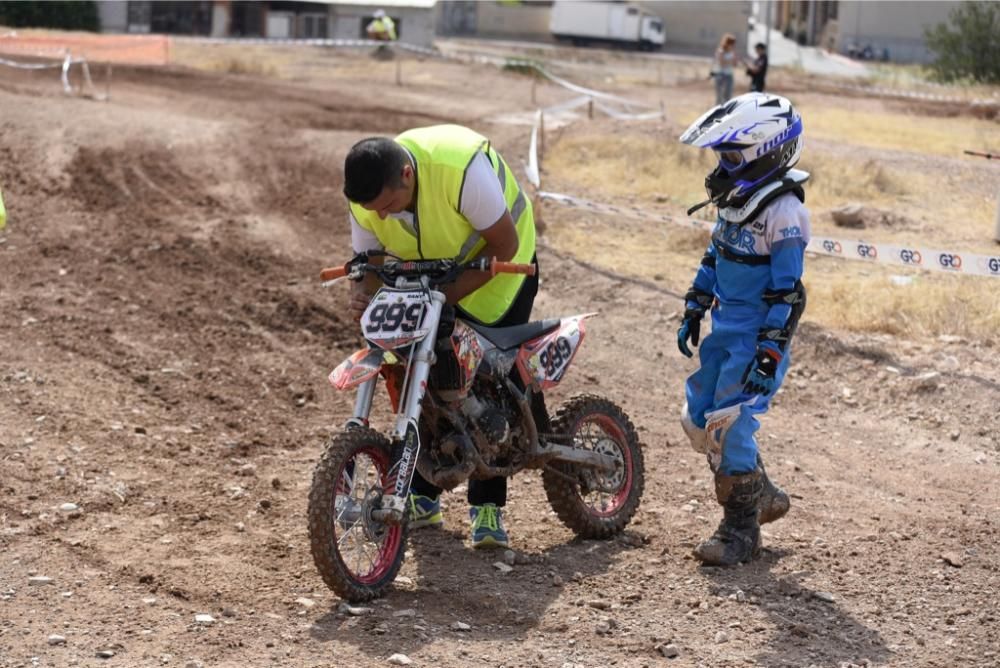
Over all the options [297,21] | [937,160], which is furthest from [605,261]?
[297,21]

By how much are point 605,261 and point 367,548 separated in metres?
7.26

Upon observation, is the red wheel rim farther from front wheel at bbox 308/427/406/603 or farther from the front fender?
the front fender

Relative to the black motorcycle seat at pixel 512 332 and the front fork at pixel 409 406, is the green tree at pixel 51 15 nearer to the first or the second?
the black motorcycle seat at pixel 512 332

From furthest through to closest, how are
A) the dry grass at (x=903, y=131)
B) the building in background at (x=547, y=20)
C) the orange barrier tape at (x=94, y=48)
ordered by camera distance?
the building in background at (x=547, y=20), the orange barrier tape at (x=94, y=48), the dry grass at (x=903, y=131)

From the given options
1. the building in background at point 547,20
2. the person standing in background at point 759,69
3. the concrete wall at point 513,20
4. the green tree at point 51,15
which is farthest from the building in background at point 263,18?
the person standing in background at point 759,69

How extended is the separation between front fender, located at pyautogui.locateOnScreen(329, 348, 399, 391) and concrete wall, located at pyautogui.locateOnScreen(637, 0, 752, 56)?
60415 mm

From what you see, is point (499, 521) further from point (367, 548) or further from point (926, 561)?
point (926, 561)

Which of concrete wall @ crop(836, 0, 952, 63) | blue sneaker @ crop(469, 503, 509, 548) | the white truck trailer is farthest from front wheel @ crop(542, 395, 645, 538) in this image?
concrete wall @ crop(836, 0, 952, 63)

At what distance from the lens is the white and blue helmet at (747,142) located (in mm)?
6020

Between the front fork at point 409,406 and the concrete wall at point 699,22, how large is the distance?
60395mm

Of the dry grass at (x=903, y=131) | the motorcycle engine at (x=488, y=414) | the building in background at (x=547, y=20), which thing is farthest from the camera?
the building in background at (x=547, y=20)

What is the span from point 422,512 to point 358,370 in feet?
4.10

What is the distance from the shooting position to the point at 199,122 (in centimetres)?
1817

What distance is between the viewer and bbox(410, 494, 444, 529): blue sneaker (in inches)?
261
